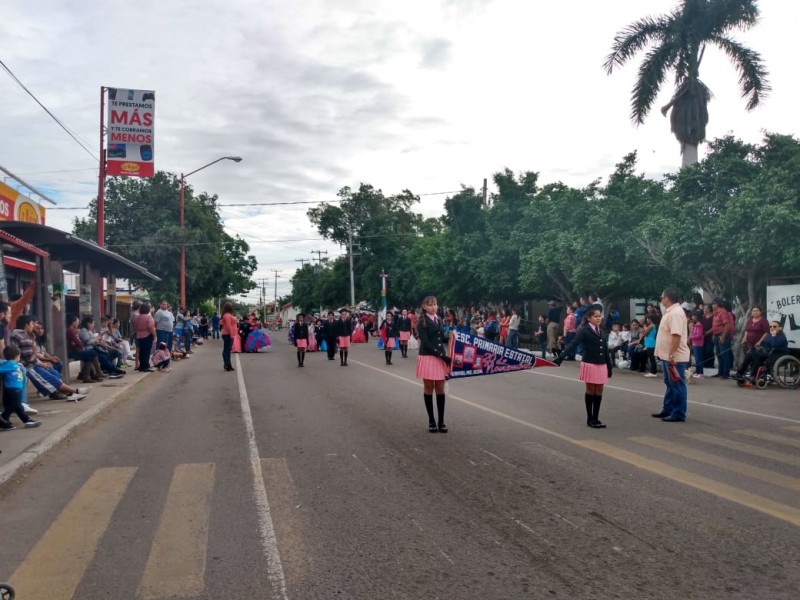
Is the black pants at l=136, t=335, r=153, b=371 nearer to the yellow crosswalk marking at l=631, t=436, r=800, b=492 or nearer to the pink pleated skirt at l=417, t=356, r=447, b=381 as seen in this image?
the pink pleated skirt at l=417, t=356, r=447, b=381

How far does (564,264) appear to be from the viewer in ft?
82.7

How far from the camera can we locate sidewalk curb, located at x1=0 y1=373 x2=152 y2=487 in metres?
7.11

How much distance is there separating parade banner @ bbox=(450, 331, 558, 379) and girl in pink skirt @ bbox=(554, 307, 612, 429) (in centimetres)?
46

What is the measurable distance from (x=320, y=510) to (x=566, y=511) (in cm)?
197

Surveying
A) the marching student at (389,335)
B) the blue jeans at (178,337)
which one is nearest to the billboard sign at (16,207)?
the blue jeans at (178,337)

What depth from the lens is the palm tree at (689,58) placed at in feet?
81.7

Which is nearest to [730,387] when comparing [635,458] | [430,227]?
[635,458]

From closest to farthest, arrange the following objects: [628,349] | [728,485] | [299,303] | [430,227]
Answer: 1. [728,485]
2. [628,349]
3. [430,227]
4. [299,303]

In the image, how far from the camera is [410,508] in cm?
586

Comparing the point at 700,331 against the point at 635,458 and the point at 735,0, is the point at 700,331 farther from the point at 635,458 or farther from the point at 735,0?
the point at 735,0

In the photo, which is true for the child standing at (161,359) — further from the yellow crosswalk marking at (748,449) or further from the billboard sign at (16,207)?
the yellow crosswalk marking at (748,449)

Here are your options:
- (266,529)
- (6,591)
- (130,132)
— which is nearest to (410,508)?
(266,529)

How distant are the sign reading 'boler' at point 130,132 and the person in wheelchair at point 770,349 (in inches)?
711

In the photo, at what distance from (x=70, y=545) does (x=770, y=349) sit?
13905 millimetres
